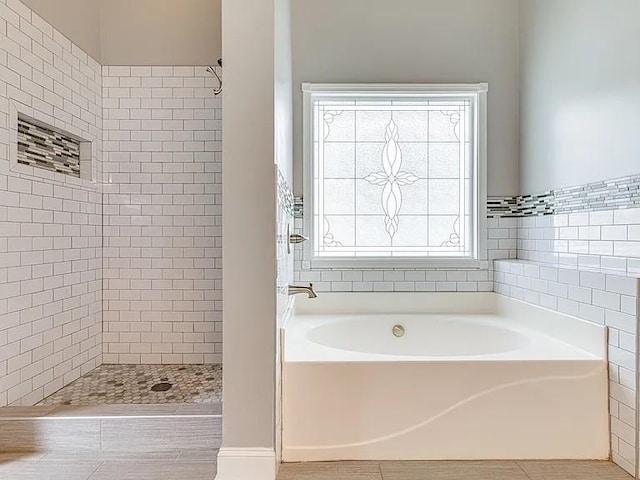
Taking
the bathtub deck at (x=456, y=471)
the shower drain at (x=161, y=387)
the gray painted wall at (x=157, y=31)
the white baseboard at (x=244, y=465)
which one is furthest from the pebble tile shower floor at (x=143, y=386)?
the gray painted wall at (x=157, y=31)

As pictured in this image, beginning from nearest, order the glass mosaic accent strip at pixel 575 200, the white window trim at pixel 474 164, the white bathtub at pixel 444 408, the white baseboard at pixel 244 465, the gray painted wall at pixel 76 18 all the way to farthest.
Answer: the white baseboard at pixel 244 465, the white bathtub at pixel 444 408, the glass mosaic accent strip at pixel 575 200, the gray painted wall at pixel 76 18, the white window trim at pixel 474 164

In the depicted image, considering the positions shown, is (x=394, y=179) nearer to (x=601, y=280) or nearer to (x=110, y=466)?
(x=601, y=280)

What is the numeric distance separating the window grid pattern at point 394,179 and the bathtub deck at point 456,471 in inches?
57.9

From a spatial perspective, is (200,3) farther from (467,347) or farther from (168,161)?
(467,347)

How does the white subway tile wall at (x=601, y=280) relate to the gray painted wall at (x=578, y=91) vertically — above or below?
below

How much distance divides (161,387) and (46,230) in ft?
3.58

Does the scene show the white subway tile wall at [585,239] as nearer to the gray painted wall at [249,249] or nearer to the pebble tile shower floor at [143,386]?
the gray painted wall at [249,249]

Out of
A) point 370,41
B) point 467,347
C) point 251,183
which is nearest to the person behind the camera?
point 251,183

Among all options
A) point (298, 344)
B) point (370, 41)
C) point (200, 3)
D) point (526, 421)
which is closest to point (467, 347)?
point (526, 421)

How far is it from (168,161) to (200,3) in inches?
43.7

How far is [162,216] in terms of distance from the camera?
10.6 feet

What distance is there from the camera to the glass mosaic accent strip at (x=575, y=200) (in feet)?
7.17

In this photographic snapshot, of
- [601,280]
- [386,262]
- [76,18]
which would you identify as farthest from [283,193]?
[76,18]

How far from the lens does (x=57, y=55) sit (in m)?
2.68
